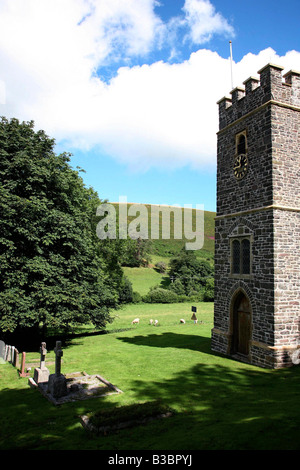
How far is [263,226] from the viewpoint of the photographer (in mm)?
14047

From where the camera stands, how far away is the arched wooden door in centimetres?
1509

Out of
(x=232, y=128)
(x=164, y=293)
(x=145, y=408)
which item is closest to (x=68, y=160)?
(x=232, y=128)

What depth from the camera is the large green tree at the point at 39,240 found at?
17609 mm

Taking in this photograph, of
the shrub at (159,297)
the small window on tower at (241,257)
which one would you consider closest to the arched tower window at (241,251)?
the small window on tower at (241,257)

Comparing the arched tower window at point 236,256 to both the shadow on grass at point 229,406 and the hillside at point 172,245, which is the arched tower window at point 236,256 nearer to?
the shadow on grass at point 229,406

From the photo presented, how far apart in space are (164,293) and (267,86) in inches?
1519

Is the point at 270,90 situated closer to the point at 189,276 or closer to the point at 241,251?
the point at 241,251

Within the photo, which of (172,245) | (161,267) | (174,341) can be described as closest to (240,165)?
(174,341)

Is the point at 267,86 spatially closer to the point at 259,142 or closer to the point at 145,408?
the point at 259,142

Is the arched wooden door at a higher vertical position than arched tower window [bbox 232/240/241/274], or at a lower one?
lower

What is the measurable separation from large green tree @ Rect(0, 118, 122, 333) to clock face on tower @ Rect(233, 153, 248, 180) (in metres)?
10.4

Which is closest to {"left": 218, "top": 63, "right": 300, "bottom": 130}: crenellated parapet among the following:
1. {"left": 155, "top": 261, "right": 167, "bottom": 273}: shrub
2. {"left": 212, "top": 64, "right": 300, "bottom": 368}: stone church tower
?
{"left": 212, "top": 64, "right": 300, "bottom": 368}: stone church tower

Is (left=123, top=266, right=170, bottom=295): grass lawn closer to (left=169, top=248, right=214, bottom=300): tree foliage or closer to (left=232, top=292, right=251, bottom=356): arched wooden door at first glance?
(left=169, top=248, right=214, bottom=300): tree foliage

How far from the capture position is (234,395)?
10.7 meters
